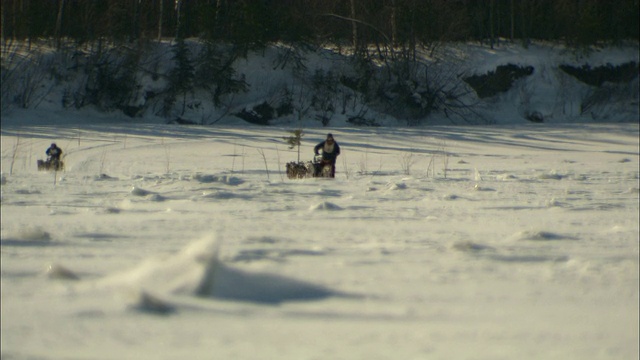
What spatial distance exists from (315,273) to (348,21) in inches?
1364

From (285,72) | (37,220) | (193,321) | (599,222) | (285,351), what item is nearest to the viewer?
(285,351)

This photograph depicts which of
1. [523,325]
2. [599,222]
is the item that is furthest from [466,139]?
[523,325]

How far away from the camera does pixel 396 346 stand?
95.3 inches

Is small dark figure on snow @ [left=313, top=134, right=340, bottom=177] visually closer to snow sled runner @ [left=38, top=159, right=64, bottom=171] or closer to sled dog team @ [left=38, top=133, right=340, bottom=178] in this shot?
sled dog team @ [left=38, top=133, right=340, bottom=178]

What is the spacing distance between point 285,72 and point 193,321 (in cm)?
3290

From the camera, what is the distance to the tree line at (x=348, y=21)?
31953 millimetres

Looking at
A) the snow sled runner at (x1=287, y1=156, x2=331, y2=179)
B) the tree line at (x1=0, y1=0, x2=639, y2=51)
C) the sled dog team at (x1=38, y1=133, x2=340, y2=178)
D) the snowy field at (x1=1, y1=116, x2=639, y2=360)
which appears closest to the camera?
the snowy field at (x1=1, y1=116, x2=639, y2=360)

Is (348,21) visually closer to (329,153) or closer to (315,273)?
(329,153)

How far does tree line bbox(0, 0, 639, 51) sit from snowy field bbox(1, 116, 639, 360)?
26645 mm

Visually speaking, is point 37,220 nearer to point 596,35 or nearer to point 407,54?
point 407,54

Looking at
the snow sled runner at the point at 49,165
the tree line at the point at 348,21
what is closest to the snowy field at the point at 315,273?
the snow sled runner at the point at 49,165

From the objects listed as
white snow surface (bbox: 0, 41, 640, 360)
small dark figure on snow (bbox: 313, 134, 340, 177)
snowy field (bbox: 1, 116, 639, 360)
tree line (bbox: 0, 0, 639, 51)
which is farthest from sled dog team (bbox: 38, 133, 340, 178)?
tree line (bbox: 0, 0, 639, 51)

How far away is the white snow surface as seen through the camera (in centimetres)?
243

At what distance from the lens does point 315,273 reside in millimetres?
3316
